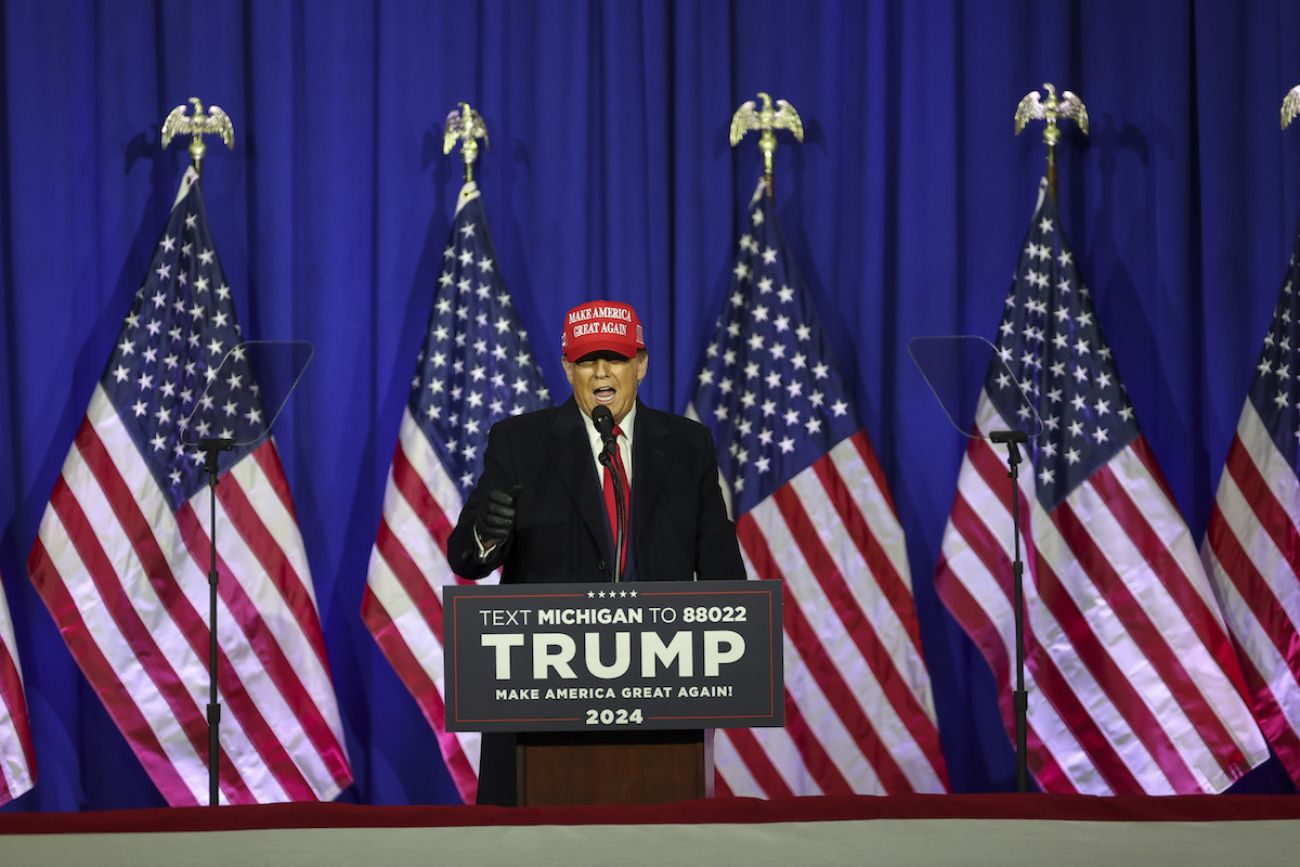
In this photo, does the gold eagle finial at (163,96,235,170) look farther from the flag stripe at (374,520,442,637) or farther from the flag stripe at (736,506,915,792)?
the flag stripe at (736,506,915,792)

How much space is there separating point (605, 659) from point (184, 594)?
2.78m

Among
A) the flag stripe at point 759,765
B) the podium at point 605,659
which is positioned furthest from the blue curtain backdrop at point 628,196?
the podium at point 605,659

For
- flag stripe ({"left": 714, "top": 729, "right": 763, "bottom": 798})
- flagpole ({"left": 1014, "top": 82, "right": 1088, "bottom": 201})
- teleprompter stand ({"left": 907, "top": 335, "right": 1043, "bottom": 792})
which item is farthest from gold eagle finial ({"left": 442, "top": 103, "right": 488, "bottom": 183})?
flag stripe ({"left": 714, "top": 729, "right": 763, "bottom": 798})

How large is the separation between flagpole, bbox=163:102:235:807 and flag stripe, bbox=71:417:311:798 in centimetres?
6

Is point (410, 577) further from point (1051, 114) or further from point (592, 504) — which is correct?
point (1051, 114)

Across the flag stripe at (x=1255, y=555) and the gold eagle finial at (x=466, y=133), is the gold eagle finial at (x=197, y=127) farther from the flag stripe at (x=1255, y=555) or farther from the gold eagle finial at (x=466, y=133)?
the flag stripe at (x=1255, y=555)

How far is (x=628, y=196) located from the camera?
4.88 m

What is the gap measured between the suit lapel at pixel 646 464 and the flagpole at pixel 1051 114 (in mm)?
2290

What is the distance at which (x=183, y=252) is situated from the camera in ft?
15.1

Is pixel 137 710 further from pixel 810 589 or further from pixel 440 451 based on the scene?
pixel 810 589

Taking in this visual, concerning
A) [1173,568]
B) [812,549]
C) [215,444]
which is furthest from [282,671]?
[1173,568]

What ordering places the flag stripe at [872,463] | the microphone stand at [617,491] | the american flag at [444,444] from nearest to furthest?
the microphone stand at [617,491] < the american flag at [444,444] < the flag stripe at [872,463]

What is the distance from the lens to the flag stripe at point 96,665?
4422 millimetres

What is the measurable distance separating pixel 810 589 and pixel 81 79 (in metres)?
3.06
